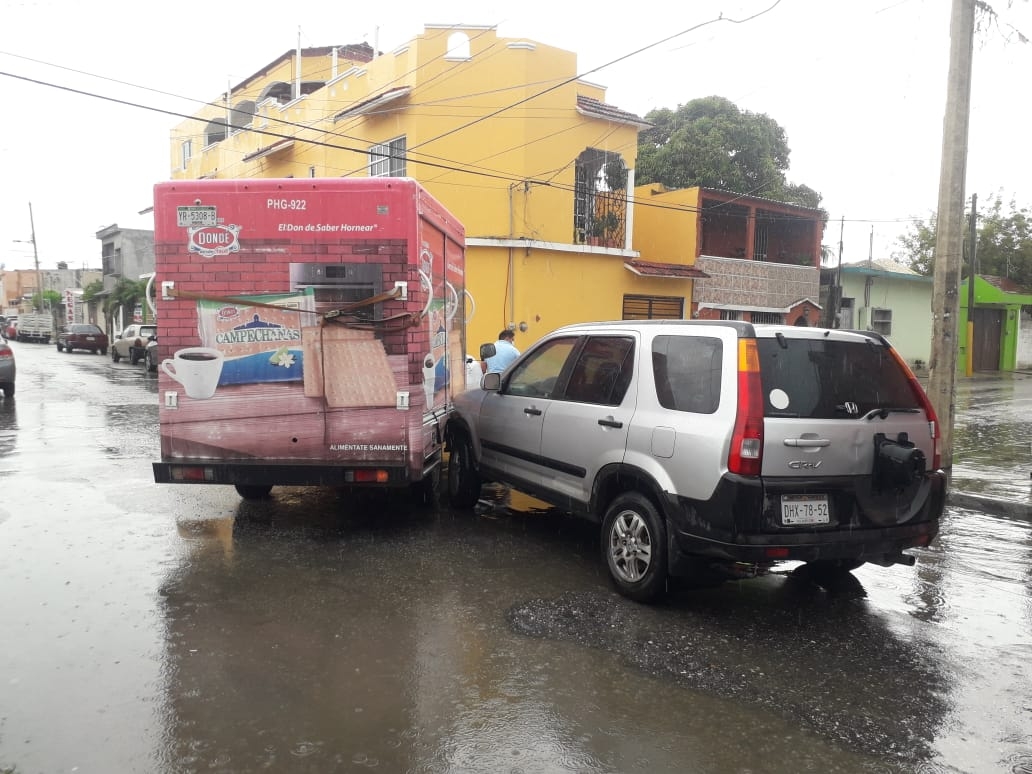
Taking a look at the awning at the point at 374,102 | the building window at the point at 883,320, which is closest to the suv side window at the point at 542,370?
the awning at the point at 374,102

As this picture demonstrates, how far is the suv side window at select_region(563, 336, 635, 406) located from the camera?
5.25 meters

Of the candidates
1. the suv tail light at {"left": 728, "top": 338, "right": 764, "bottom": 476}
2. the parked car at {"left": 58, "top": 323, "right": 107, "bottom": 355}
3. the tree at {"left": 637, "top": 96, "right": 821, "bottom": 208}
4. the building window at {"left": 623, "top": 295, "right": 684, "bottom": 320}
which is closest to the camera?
the suv tail light at {"left": 728, "top": 338, "right": 764, "bottom": 476}

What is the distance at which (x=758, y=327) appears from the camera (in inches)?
176

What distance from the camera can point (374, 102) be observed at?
17.7m

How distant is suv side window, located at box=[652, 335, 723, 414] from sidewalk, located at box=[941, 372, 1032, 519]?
16.5ft

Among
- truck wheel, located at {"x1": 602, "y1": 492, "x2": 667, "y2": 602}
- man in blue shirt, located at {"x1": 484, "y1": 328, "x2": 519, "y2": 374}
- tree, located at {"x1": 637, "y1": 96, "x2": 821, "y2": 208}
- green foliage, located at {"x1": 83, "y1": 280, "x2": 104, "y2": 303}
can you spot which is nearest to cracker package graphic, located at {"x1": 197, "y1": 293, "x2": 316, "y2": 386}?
truck wheel, located at {"x1": 602, "y1": 492, "x2": 667, "y2": 602}

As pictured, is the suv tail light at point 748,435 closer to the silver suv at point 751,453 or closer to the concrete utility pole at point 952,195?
the silver suv at point 751,453

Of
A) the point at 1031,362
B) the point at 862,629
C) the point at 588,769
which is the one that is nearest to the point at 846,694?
the point at 862,629

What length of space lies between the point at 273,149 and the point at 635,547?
21.4 metres

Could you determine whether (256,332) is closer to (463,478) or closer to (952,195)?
(463,478)

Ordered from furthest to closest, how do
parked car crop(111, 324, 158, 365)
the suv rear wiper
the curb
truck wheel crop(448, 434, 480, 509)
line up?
parked car crop(111, 324, 158, 365), the curb, truck wheel crop(448, 434, 480, 509), the suv rear wiper

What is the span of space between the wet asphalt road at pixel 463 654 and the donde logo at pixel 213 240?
7.27 ft

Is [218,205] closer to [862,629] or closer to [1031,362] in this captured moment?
[862,629]

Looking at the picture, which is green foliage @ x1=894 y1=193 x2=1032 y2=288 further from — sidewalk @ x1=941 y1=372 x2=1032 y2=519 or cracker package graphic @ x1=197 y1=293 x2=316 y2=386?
cracker package graphic @ x1=197 y1=293 x2=316 y2=386
